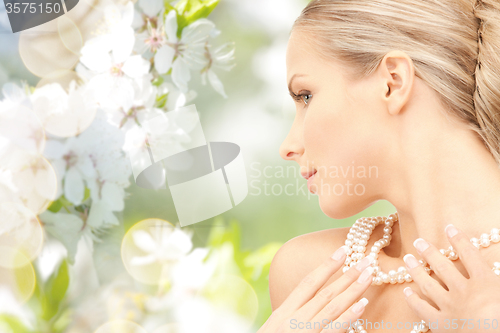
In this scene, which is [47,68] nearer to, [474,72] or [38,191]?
[38,191]

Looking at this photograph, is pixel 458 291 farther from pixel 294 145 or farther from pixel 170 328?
pixel 170 328

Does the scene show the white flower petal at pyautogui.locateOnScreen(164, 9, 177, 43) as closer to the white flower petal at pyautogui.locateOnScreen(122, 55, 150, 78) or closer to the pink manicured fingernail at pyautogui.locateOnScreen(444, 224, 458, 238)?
the white flower petal at pyautogui.locateOnScreen(122, 55, 150, 78)

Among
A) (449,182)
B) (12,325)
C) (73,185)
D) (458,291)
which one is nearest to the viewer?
(458,291)

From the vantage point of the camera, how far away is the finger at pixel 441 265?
605mm

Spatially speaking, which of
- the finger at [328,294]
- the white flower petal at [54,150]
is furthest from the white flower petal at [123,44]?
the finger at [328,294]

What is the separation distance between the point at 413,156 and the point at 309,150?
18 centimetres

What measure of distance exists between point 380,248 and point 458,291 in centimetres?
21

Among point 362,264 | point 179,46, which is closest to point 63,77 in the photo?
point 179,46

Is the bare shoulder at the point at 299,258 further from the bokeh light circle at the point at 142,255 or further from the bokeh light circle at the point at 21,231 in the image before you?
the bokeh light circle at the point at 21,231

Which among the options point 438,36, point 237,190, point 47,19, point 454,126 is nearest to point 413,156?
point 454,126

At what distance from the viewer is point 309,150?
30.5 inches

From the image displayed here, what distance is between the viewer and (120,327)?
1.11 meters

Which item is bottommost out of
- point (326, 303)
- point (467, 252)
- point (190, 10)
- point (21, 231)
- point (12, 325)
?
point (12, 325)

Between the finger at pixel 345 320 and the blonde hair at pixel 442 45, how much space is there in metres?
0.35
